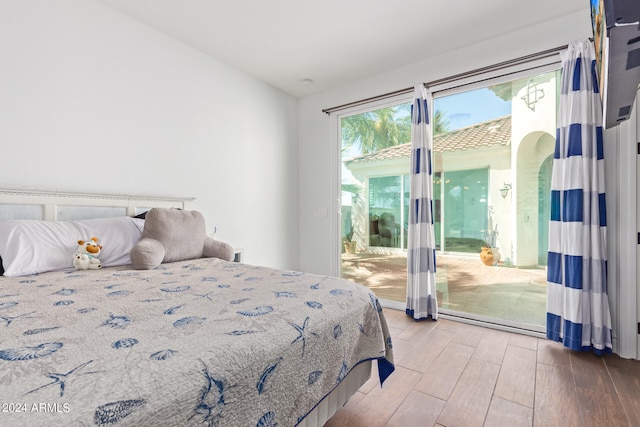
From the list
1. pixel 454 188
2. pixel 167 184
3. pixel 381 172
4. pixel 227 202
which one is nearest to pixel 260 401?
pixel 167 184

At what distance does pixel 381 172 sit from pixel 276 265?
170 centimetres

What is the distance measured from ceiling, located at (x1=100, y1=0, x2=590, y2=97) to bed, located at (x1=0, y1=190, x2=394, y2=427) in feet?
6.60

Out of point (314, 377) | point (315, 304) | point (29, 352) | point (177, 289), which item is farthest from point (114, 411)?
point (177, 289)

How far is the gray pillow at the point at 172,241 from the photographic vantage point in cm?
183

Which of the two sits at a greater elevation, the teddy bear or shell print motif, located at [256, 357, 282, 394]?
the teddy bear

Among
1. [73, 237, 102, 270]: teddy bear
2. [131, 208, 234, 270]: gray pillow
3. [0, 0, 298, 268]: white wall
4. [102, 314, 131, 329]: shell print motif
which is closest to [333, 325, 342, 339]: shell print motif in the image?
[102, 314, 131, 329]: shell print motif

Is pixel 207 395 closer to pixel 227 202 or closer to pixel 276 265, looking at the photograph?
pixel 227 202

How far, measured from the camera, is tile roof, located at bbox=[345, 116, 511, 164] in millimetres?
2702

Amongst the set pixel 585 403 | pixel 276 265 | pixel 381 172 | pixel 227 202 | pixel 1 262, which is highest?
pixel 381 172

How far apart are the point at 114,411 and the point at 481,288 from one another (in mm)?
Answer: 3023

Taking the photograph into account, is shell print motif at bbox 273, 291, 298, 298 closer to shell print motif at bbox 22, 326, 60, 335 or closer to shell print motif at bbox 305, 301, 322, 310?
shell print motif at bbox 305, 301, 322, 310

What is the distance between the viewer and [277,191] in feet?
12.1

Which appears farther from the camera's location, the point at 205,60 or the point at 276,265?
the point at 276,265

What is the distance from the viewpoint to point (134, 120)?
7.88 feet
